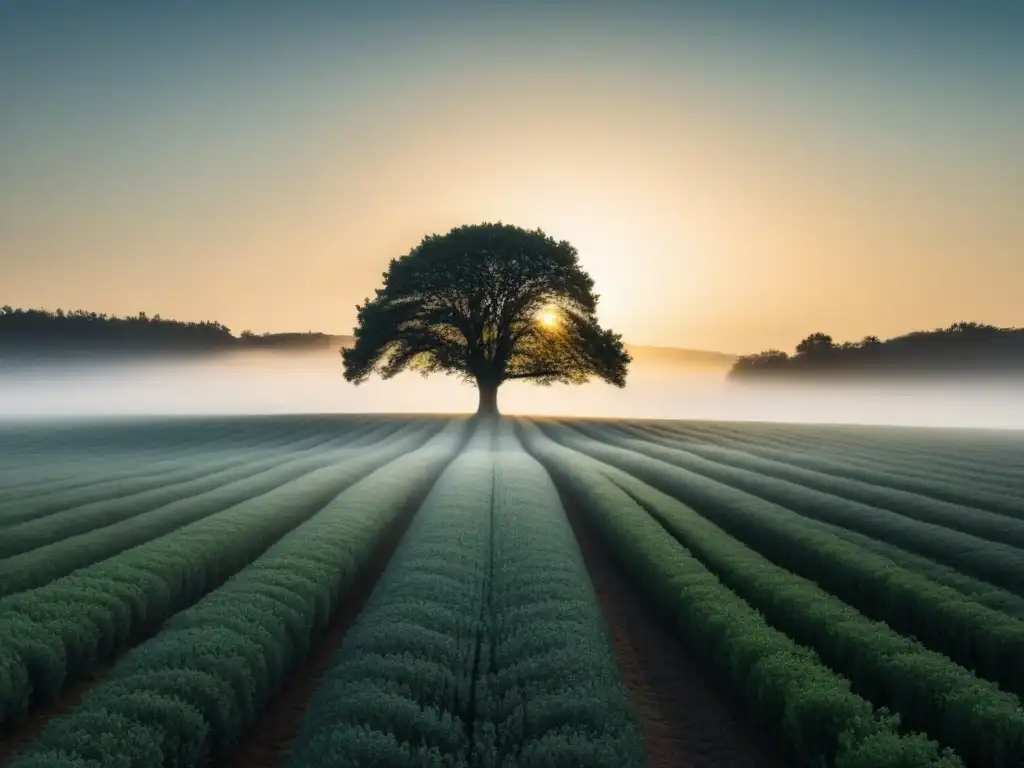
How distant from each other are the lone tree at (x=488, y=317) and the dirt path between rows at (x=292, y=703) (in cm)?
4101

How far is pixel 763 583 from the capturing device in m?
11.2

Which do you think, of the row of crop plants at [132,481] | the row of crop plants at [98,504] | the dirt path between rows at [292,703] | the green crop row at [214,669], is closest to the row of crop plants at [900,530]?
the dirt path between rows at [292,703]

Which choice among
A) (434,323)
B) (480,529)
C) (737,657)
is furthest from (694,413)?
(737,657)

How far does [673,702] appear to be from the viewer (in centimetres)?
899

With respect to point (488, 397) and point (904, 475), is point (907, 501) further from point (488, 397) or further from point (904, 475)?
point (488, 397)

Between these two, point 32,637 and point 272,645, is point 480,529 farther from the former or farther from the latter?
point 32,637

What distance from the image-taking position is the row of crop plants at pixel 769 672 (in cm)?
643

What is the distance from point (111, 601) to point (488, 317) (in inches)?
1784

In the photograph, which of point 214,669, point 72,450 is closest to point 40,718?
point 214,669

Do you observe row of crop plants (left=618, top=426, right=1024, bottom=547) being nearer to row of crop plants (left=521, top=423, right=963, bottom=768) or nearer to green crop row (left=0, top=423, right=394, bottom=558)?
row of crop plants (left=521, top=423, right=963, bottom=768)

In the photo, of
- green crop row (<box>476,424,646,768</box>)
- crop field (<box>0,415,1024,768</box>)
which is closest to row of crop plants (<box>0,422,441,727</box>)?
crop field (<box>0,415,1024,768</box>)

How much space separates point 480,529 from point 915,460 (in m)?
23.7

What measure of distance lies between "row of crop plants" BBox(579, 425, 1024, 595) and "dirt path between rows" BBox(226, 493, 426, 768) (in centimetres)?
1070

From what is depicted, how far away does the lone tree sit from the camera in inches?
2067
